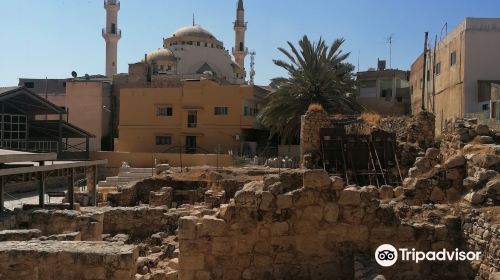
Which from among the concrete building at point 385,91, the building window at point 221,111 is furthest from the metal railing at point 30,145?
the concrete building at point 385,91

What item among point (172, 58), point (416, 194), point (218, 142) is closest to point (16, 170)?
point (416, 194)

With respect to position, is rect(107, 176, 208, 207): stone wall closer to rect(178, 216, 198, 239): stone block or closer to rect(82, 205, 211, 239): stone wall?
rect(82, 205, 211, 239): stone wall

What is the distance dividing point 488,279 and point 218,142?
1207 inches

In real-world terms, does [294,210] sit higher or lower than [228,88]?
lower

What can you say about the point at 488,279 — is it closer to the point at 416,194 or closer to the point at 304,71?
the point at 416,194

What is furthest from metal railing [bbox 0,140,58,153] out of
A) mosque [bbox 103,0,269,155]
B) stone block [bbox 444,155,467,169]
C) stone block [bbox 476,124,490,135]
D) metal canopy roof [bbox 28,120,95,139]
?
stone block [bbox 444,155,467,169]

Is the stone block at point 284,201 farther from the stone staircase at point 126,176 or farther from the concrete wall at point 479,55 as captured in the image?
the concrete wall at point 479,55

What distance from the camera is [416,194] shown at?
7.73 metres

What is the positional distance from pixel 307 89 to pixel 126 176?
12.1 meters

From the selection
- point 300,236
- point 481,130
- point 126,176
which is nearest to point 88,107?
point 126,176

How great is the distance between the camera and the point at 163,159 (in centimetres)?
3181

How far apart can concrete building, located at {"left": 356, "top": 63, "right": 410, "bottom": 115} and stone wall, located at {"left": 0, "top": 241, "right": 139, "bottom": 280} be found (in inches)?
1449

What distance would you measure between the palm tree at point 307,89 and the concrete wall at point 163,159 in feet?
12.6

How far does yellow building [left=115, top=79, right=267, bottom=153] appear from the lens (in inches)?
1414
